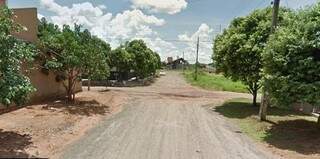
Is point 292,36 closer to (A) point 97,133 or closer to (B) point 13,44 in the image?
(A) point 97,133

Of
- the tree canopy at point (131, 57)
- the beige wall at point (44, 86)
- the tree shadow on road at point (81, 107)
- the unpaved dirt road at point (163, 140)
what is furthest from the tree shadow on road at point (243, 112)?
the tree canopy at point (131, 57)

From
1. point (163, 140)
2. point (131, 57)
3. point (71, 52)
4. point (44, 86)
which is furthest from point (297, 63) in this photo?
point (131, 57)

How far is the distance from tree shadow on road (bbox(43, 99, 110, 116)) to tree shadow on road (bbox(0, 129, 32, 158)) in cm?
633

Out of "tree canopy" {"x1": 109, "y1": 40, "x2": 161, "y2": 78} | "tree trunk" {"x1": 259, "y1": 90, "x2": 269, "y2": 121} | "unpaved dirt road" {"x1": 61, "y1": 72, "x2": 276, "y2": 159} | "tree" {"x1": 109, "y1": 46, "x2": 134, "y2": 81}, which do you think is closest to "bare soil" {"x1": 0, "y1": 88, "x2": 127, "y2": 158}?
"unpaved dirt road" {"x1": 61, "y1": 72, "x2": 276, "y2": 159}

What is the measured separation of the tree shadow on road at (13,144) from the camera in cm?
1098

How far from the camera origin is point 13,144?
41.3 feet

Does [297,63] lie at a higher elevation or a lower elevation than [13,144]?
higher

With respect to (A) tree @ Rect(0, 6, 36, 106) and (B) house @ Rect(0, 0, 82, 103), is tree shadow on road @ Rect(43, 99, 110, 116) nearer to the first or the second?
(B) house @ Rect(0, 0, 82, 103)

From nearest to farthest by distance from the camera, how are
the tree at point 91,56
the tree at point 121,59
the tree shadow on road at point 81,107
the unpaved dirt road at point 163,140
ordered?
the unpaved dirt road at point 163,140 → the tree shadow on road at point 81,107 → the tree at point 91,56 → the tree at point 121,59

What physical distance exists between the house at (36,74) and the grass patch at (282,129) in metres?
11.6

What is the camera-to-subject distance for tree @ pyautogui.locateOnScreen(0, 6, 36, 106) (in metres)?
12.2

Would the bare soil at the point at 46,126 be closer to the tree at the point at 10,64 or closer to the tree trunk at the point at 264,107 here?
the tree at the point at 10,64

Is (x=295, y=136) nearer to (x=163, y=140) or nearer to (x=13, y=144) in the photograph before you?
(x=163, y=140)

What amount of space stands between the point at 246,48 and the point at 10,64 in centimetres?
1512
